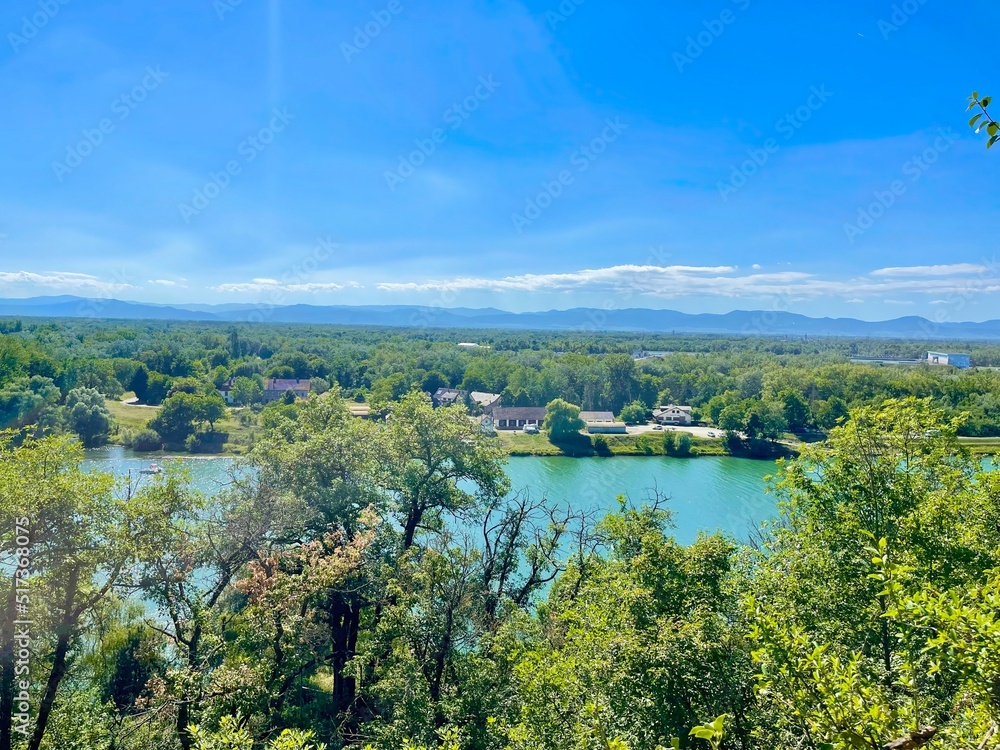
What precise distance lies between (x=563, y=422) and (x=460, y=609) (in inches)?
1254

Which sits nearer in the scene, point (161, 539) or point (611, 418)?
point (161, 539)

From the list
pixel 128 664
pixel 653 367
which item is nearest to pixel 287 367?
pixel 653 367

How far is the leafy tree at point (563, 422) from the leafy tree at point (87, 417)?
2965cm

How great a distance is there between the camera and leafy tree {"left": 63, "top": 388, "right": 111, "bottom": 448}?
3369cm

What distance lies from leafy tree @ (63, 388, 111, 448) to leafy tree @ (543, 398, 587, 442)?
97.3ft

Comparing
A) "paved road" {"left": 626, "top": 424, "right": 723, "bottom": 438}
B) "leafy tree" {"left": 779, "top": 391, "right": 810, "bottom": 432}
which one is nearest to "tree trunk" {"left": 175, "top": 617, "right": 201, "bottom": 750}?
"paved road" {"left": 626, "top": 424, "right": 723, "bottom": 438}

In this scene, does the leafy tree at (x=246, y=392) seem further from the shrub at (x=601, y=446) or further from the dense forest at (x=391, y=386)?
the shrub at (x=601, y=446)

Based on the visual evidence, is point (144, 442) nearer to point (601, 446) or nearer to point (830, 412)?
point (601, 446)

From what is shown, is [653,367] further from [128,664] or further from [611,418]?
[128,664]

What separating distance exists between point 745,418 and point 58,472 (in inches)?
1552

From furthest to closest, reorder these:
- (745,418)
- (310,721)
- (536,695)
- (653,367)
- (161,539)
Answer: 1. (653,367)
2. (745,418)
3. (310,721)
4. (161,539)
5. (536,695)

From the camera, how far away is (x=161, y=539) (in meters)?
7.66

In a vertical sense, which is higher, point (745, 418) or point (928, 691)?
point (928, 691)

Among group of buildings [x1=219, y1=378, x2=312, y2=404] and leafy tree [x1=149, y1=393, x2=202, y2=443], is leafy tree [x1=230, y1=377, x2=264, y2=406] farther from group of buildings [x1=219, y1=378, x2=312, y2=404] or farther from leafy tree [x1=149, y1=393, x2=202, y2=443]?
leafy tree [x1=149, y1=393, x2=202, y2=443]
